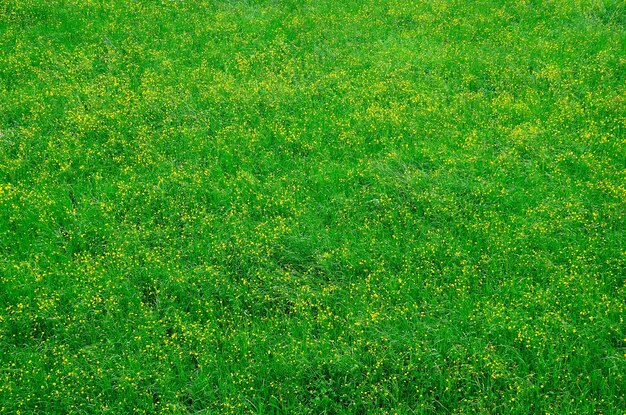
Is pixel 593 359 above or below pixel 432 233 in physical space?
below

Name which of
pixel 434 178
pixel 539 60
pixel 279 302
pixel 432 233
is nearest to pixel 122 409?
pixel 279 302

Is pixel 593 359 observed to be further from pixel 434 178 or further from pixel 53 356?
pixel 53 356

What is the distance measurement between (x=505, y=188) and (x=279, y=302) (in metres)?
3.81

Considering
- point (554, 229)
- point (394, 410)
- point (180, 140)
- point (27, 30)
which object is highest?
point (27, 30)

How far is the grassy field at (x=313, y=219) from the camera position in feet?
18.8

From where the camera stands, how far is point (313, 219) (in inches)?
306

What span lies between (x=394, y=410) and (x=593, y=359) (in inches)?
84.1

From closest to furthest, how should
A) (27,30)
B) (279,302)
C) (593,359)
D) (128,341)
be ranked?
(593,359), (128,341), (279,302), (27,30)

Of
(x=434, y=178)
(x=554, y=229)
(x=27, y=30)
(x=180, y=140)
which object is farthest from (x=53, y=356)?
A: (x=27, y=30)

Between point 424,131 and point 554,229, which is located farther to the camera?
point 424,131

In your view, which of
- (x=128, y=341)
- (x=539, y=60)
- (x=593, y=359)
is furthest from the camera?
(x=539, y=60)

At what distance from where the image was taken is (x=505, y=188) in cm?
820

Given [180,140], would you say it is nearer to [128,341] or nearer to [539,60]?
[128,341]

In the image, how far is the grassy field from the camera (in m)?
5.72
